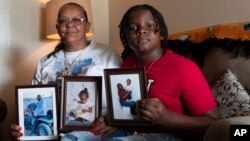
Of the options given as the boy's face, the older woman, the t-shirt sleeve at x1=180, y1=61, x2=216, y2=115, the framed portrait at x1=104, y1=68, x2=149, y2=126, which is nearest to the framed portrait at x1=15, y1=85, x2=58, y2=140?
the older woman

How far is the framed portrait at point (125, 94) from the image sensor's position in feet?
3.79

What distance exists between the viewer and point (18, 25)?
7.83ft

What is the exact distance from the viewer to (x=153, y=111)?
109cm

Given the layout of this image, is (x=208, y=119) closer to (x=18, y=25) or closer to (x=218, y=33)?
(x=218, y=33)

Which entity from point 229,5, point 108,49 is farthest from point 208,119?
point 229,5

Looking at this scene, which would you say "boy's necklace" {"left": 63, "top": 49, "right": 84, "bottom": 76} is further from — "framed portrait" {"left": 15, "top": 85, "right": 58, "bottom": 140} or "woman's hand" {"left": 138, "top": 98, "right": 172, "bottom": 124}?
"woman's hand" {"left": 138, "top": 98, "right": 172, "bottom": 124}

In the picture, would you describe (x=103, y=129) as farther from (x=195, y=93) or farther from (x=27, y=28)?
(x=27, y=28)

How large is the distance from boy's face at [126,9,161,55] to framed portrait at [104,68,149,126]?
0.49 feet

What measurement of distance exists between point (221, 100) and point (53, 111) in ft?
2.23

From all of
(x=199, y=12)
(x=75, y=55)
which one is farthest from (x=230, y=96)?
(x=199, y=12)

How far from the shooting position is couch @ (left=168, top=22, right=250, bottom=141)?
54.7 inches

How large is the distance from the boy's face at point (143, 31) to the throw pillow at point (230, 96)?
33 centimetres

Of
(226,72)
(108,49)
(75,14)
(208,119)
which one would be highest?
(75,14)

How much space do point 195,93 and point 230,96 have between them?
0.86ft
